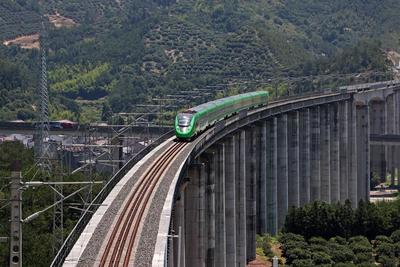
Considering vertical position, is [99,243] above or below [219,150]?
below

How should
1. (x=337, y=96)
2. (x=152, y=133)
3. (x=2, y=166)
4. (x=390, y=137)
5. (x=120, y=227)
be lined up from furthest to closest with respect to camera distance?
(x=390, y=137)
(x=152, y=133)
(x=337, y=96)
(x=2, y=166)
(x=120, y=227)

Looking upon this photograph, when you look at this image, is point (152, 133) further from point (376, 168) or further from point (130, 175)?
point (130, 175)

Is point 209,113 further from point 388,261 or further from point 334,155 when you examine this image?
point 334,155

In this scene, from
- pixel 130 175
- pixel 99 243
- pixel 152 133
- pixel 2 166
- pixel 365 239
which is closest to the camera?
pixel 99 243

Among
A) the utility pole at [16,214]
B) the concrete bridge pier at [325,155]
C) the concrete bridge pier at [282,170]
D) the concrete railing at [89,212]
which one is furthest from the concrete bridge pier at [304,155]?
the utility pole at [16,214]

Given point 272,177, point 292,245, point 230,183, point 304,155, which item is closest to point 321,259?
point 292,245

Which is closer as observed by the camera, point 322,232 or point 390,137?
point 322,232

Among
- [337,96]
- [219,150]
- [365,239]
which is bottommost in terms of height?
[365,239]

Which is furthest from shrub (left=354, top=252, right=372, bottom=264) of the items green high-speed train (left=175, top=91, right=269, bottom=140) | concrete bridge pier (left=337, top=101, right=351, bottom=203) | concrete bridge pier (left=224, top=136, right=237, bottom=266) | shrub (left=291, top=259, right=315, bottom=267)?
concrete bridge pier (left=337, top=101, right=351, bottom=203)

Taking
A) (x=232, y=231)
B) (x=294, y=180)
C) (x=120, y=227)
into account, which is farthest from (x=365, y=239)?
(x=120, y=227)
